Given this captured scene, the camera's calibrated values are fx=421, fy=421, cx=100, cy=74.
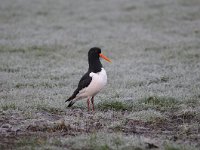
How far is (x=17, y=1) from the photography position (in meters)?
32.4

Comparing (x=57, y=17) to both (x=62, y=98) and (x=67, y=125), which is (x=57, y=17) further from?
(x=67, y=125)

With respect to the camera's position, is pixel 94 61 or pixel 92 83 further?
pixel 94 61

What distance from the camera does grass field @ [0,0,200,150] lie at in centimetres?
894

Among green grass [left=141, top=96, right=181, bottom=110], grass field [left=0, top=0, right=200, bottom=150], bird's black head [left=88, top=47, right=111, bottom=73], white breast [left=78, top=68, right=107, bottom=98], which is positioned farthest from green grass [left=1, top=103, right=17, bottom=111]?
green grass [left=141, top=96, right=181, bottom=110]

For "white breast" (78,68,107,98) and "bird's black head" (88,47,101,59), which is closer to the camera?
"white breast" (78,68,107,98)

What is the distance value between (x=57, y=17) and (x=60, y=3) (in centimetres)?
447

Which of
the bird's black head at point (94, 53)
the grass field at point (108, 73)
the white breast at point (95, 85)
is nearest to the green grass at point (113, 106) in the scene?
the grass field at point (108, 73)

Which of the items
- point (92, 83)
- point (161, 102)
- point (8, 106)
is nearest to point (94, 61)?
point (92, 83)

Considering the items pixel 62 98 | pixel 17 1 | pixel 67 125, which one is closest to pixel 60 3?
pixel 17 1

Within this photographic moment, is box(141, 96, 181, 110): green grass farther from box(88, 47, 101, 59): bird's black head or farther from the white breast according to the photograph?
box(88, 47, 101, 59): bird's black head

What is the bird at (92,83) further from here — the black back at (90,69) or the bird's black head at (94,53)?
the bird's black head at (94,53)

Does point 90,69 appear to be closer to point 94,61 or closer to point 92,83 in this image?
point 94,61

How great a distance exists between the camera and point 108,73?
16.1 meters

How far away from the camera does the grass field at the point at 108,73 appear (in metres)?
8.94
